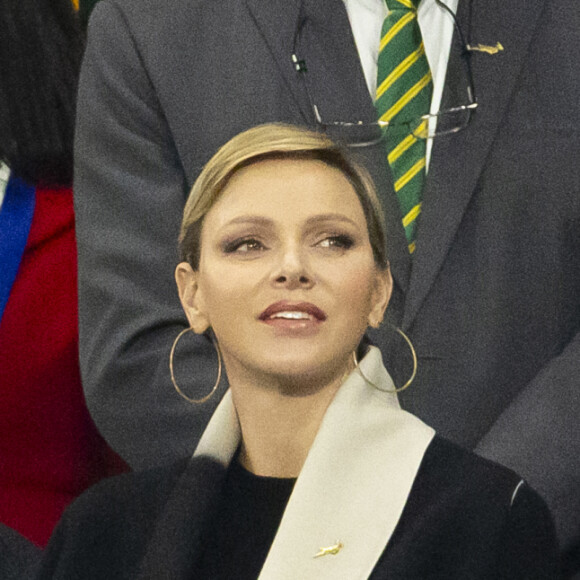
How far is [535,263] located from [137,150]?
1.01ft

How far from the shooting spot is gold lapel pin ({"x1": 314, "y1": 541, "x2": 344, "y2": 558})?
2.79 ft

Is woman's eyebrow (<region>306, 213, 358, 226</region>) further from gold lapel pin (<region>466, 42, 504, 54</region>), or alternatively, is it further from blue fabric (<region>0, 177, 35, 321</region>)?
blue fabric (<region>0, 177, 35, 321</region>)

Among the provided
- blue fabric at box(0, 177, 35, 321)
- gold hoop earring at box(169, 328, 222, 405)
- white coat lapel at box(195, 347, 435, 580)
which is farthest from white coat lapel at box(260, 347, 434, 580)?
blue fabric at box(0, 177, 35, 321)

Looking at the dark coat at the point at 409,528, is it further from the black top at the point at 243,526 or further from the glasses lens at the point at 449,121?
the glasses lens at the point at 449,121

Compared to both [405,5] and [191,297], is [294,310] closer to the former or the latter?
[191,297]

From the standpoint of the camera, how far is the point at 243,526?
0.92m

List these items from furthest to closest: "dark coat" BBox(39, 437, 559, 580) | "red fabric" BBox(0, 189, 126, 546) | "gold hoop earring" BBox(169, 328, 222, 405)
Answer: "red fabric" BBox(0, 189, 126, 546) → "gold hoop earring" BBox(169, 328, 222, 405) → "dark coat" BBox(39, 437, 559, 580)

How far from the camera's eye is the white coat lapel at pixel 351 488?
85cm

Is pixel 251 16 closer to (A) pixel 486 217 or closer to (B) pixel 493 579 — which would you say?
(A) pixel 486 217

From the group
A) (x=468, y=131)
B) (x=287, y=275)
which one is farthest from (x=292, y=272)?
(x=468, y=131)

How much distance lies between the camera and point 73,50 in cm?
119

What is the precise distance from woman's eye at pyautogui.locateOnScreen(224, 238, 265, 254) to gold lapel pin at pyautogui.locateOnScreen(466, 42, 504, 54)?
0.79ft

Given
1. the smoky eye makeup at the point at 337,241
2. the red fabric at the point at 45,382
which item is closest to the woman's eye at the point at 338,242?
the smoky eye makeup at the point at 337,241

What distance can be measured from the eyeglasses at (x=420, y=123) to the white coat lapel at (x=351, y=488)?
18 centimetres
